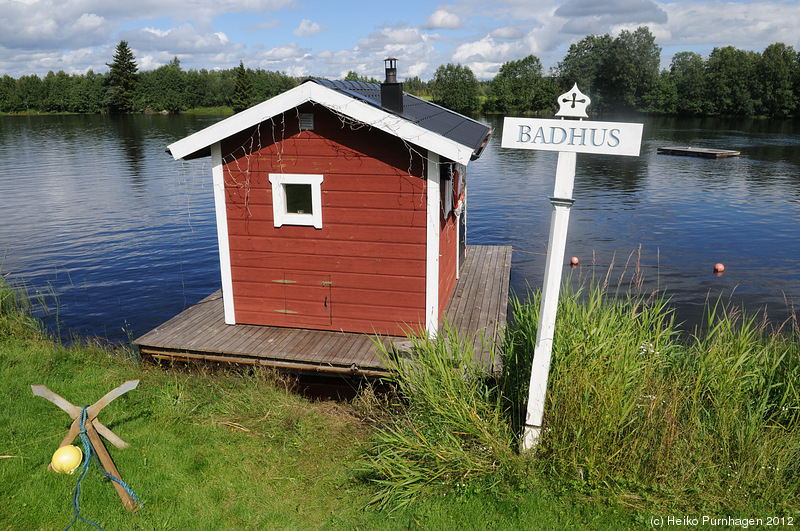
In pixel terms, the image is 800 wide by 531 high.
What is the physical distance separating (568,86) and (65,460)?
104189 millimetres

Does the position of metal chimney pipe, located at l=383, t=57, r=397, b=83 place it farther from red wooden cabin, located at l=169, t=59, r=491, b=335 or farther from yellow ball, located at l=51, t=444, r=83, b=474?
yellow ball, located at l=51, t=444, r=83, b=474

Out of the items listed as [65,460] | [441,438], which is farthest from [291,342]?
[441,438]

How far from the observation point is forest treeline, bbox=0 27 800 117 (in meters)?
78.6

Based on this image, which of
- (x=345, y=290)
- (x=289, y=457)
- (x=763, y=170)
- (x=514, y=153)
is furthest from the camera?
(x=514, y=153)

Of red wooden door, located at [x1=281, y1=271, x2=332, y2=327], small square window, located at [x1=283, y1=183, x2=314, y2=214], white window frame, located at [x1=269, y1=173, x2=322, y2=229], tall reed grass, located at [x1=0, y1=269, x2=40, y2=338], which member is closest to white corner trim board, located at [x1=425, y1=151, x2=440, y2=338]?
red wooden door, located at [x1=281, y1=271, x2=332, y2=327]

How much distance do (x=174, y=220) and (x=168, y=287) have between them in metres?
8.15

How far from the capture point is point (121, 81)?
9850cm

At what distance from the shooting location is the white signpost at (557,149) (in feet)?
13.5

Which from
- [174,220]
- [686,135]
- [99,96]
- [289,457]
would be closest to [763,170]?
[686,135]

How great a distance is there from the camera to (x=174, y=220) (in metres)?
22.3

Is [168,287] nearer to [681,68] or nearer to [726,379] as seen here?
[726,379]

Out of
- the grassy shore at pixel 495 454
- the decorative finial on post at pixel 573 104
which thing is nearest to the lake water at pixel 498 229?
the grassy shore at pixel 495 454

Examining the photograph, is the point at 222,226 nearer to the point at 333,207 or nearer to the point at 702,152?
the point at 333,207

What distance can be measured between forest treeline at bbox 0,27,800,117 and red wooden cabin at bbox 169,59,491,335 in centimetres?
8550
